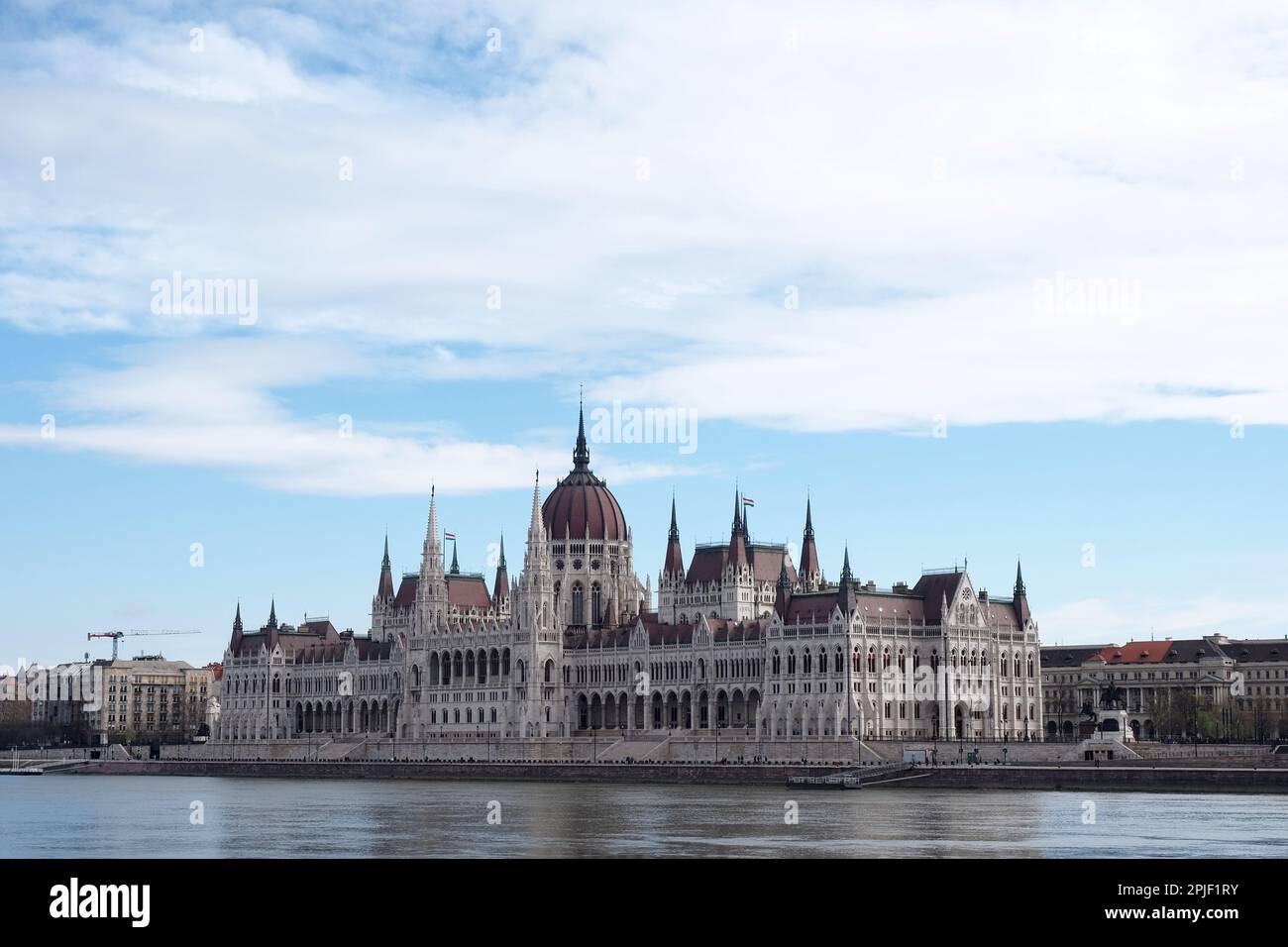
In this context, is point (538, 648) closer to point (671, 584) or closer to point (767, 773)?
point (671, 584)

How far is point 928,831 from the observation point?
2793 inches

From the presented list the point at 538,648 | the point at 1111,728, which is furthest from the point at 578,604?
the point at 1111,728

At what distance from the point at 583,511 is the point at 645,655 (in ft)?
77.0

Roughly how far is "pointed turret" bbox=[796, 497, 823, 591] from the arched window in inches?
843

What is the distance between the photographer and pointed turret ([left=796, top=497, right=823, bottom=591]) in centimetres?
16412

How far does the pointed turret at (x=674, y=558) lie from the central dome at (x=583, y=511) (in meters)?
4.99

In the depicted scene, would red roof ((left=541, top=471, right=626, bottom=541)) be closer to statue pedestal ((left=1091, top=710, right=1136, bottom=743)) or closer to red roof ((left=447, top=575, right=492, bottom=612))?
red roof ((left=447, top=575, right=492, bottom=612))

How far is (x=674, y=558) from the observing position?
174750 mm

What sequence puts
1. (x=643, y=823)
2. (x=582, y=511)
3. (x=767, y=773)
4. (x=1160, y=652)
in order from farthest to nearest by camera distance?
(x=582, y=511)
(x=1160, y=652)
(x=767, y=773)
(x=643, y=823)

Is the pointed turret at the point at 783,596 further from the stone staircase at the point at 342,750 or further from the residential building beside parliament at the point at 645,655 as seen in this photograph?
the stone staircase at the point at 342,750

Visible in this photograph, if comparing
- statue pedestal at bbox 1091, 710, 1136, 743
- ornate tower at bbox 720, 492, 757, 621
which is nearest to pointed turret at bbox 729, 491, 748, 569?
ornate tower at bbox 720, 492, 757, 621
